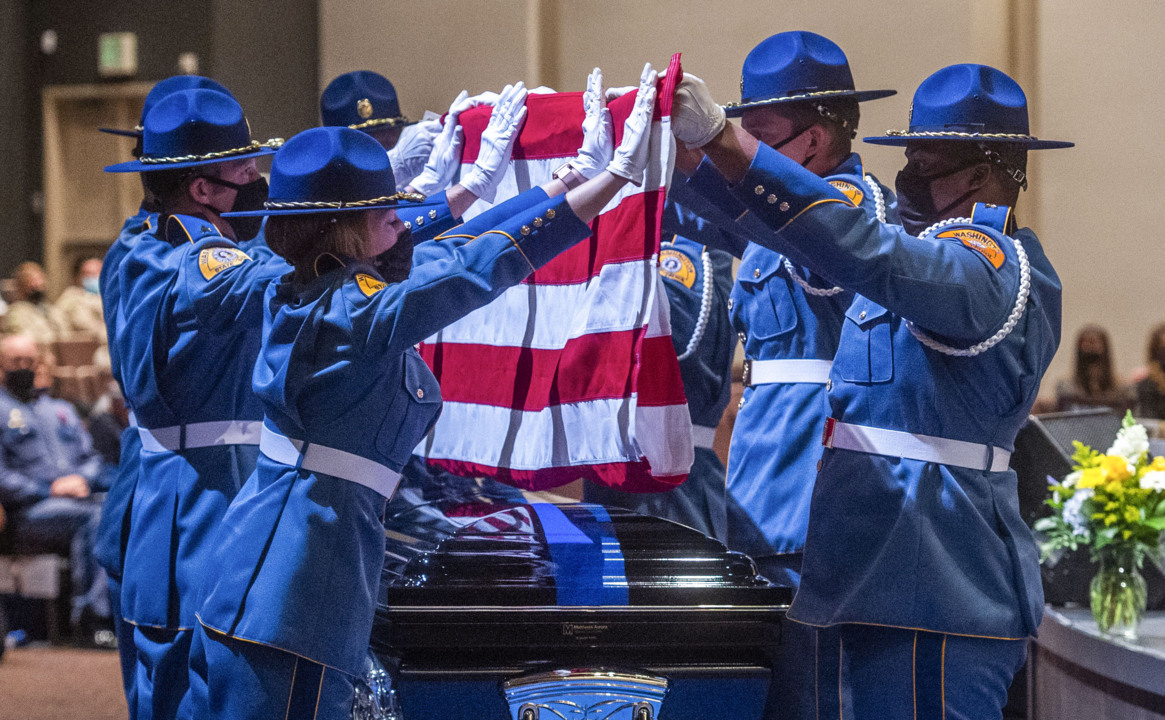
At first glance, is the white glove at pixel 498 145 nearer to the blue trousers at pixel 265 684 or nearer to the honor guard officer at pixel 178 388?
the honor guard officer at pixel 178 388

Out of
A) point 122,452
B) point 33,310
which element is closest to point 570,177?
point 122,452

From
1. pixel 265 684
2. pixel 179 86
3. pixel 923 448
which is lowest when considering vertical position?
pixel 265 684

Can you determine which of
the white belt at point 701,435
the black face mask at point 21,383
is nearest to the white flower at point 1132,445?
the white belt at point 701,435

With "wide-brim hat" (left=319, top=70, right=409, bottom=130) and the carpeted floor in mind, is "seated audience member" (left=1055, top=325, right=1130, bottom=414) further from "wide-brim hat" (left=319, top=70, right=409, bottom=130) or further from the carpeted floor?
the carpeted floor

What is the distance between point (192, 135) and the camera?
8.49 ft

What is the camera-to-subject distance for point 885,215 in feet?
7.99

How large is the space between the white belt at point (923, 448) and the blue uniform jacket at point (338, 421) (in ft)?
1.86

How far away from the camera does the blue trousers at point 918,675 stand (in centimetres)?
188

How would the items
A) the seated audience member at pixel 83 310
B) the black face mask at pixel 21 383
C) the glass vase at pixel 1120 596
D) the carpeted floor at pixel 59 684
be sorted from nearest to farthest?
the glass vase at pixel 1120 596 < the carpeted floor at pixel 59 684 < the black face mask at pixel 21 383 < the seated audience member at pixel 83 310

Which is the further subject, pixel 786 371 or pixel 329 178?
pixel 786 371

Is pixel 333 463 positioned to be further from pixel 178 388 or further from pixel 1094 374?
pixel 1094 374

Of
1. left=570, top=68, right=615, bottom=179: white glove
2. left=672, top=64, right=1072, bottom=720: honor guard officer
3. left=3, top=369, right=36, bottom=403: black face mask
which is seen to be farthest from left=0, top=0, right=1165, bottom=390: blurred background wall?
left=672, top=64, right=1072, bottom=720: honor guard officer

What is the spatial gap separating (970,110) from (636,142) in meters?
0.54

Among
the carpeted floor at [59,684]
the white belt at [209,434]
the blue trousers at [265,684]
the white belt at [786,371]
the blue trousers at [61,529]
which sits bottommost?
the carpeted floor at [59,684]
